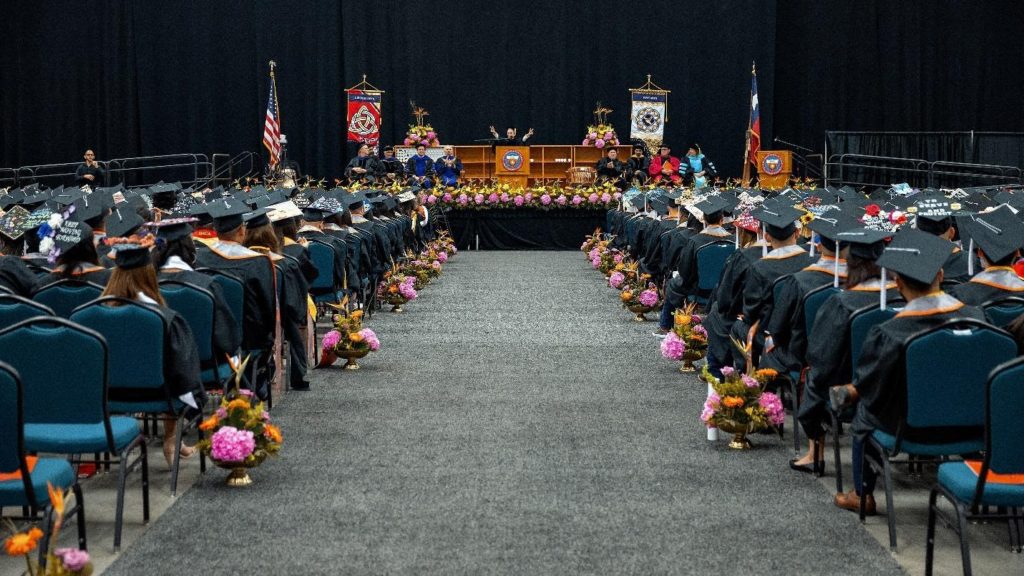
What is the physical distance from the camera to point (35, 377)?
3.98 metres

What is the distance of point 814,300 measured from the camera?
5129 millimetres

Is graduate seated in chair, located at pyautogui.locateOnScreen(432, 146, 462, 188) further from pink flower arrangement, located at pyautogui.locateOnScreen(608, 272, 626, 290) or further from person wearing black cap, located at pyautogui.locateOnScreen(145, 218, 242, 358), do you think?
person wearing black cap, located at pyautogui.locateOnScreen(145, 218, 242, 358)

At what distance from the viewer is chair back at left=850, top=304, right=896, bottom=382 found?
4.36 metres

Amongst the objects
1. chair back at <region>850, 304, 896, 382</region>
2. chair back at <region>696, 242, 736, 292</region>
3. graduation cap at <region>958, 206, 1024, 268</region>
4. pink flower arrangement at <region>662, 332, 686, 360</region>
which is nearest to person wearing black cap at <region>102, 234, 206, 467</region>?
chair back at <region>850, 304, 896, 382</region>

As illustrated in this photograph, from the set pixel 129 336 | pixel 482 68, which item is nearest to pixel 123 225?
pixel 129 336

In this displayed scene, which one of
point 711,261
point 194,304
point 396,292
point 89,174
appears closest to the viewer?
point 194,304

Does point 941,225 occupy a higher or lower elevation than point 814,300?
higher

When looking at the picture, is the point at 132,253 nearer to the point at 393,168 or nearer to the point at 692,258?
the point at 692,258

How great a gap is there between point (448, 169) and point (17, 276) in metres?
16.3

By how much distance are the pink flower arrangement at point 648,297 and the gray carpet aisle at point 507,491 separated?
2.23 metres

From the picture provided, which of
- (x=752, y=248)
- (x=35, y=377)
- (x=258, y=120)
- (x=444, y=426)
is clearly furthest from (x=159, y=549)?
(x=258, y=120)

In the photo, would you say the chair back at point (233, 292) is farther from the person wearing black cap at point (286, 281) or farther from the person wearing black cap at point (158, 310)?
the person wearing black cap at point (158, 310)

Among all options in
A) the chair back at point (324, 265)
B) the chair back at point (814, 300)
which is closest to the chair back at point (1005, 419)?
the chair back at point (814, 300)

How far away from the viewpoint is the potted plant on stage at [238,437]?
4.88 m
